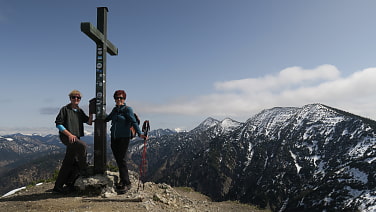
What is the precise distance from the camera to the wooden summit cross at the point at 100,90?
420 inches

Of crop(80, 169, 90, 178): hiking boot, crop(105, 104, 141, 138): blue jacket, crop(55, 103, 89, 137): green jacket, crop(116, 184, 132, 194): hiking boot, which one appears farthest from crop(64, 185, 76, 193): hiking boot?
crop(105, 104, 141, 138): blue jacket

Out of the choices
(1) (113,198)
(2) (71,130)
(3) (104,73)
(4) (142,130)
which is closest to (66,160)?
(2) (71,130)

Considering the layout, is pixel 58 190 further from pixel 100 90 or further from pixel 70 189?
pixel 100 90

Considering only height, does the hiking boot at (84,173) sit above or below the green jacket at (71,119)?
below

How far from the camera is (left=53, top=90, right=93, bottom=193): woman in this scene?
969 cm

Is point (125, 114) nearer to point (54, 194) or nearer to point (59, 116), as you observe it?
point (59, 116)

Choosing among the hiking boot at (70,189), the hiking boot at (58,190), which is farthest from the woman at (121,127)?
the hiking boot at (58,190)

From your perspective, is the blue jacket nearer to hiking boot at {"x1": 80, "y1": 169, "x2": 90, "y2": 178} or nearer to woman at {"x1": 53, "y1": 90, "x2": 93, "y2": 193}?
woman at {"x1": 53, "y1": 90, "x2": 93, "y2": 193}

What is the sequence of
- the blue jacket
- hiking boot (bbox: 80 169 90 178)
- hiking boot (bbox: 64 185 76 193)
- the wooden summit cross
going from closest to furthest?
1. the blue jacket
2. hiking boot (bbox: 64 185 76 193)
3. the wooden summit cross
4. hiking boot (bbox: 80 169 90 178)

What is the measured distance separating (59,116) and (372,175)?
766 feet

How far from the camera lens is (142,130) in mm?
10516

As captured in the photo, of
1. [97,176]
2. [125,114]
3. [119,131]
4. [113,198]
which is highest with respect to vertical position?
[125,114]

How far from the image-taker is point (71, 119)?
32.7 feet

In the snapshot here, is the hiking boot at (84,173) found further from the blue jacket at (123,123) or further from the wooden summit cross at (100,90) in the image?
the blue jacket at (123,123)
